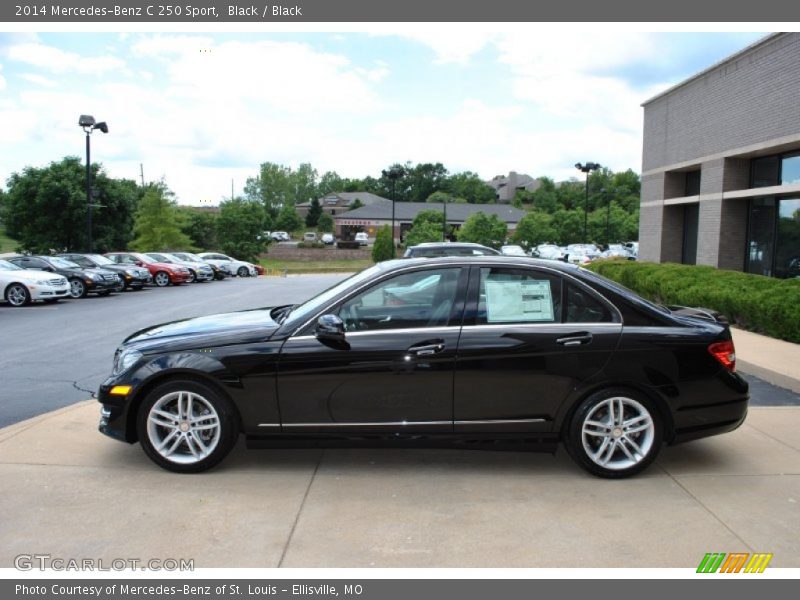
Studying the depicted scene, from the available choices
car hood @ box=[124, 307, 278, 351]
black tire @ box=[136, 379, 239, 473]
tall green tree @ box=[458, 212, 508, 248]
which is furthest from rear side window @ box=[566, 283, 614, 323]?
tall green tree @ box=[458, 212, 508, 248]

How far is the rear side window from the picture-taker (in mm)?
4914

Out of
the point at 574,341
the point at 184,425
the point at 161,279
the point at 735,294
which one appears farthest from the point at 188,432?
the point at 161,279

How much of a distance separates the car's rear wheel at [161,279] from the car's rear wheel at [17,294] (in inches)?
433

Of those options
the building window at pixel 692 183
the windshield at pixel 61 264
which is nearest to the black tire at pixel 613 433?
the building window at pixel 692 183

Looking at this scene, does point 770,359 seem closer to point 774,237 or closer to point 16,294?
point 774,237

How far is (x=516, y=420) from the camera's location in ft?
15.8

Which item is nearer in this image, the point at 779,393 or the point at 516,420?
the point at 516,420

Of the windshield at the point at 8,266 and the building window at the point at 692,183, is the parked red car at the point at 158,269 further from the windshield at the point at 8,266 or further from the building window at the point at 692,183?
the building window at the point at 692,183

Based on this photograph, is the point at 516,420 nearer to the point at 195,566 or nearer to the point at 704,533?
the point at 704,533

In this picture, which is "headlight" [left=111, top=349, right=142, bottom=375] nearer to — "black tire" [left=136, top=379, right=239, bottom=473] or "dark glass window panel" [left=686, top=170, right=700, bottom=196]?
"black tire" [left=136, top=379, right=239, bottom=473]

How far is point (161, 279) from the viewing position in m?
29.3

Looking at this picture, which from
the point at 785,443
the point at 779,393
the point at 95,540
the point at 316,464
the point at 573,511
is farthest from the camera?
the point at 779,393
